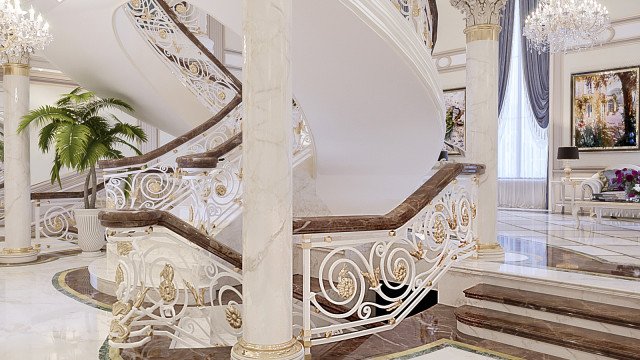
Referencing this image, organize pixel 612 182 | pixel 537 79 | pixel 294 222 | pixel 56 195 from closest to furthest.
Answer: pixel 294 222 < pixel 56 195 < pixel 612 182 < pixel 537 79

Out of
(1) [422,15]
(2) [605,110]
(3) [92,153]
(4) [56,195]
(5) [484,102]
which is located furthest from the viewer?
(2) [605,110]

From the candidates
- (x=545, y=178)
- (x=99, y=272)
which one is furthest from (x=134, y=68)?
(x=545, y=178)

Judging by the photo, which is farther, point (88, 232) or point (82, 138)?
point (88, 232)

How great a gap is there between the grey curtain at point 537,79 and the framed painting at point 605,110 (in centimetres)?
55

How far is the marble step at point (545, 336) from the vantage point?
2930 mm

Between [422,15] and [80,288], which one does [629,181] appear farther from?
[80,288]

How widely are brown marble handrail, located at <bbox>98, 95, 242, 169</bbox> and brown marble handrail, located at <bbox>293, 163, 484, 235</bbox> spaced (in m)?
2.98

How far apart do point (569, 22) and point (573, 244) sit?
4.20m

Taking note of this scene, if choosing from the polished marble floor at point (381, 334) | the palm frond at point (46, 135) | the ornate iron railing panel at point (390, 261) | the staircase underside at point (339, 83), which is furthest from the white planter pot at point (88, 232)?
the ornate iron railing panel at point (390, 261)

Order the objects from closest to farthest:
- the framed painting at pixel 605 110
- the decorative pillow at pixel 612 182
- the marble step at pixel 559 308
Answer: the marble step at pixel 559 308 → the decorative pillow at pixel 612 182 → the framed painting at pixel 605 110

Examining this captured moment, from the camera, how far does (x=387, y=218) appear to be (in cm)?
319

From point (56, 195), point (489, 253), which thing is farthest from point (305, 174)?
point (56, 195)

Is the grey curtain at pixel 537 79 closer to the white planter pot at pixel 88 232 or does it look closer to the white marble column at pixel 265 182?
the white planter pot at pixel 88 232

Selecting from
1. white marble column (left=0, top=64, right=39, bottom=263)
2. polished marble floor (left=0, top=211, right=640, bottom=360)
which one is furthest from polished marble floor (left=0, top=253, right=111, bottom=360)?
white marble column (left=0, top=64, right=39, bottom=263)
